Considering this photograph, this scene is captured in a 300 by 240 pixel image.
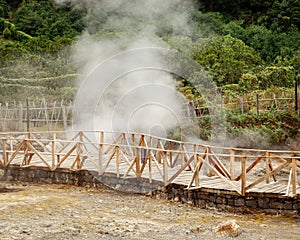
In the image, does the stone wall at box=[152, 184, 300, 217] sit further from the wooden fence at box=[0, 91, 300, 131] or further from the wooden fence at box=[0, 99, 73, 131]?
the wooden fence at box=[0, 99, 73, 131]

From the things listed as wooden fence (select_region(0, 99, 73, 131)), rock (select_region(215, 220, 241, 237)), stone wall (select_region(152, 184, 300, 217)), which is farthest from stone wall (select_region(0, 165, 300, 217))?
wooden fence (select_region(0, 99, 73, 131))

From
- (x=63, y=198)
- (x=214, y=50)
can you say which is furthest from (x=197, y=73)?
(x=63, y=198)

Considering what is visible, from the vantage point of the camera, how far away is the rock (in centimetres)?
737

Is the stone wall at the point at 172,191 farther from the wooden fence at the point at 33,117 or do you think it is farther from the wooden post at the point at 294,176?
the wooden fence at the point at 33,117

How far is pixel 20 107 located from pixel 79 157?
6.88 meters

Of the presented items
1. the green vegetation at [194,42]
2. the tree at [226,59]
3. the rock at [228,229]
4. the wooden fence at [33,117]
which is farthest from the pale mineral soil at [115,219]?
the tree at [226,59]

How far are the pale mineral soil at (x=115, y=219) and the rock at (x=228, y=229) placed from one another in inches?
3.8

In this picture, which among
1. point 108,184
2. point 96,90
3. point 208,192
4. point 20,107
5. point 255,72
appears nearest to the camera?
point 208,192

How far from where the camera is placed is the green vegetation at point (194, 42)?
20.9 m

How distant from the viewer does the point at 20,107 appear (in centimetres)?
1777

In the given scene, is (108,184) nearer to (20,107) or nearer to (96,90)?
(96,90)

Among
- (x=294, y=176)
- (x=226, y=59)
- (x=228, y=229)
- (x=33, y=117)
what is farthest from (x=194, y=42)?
(x=228, y=229)

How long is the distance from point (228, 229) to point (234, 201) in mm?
1520

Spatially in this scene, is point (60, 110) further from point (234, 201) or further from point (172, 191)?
point (234, 201)
